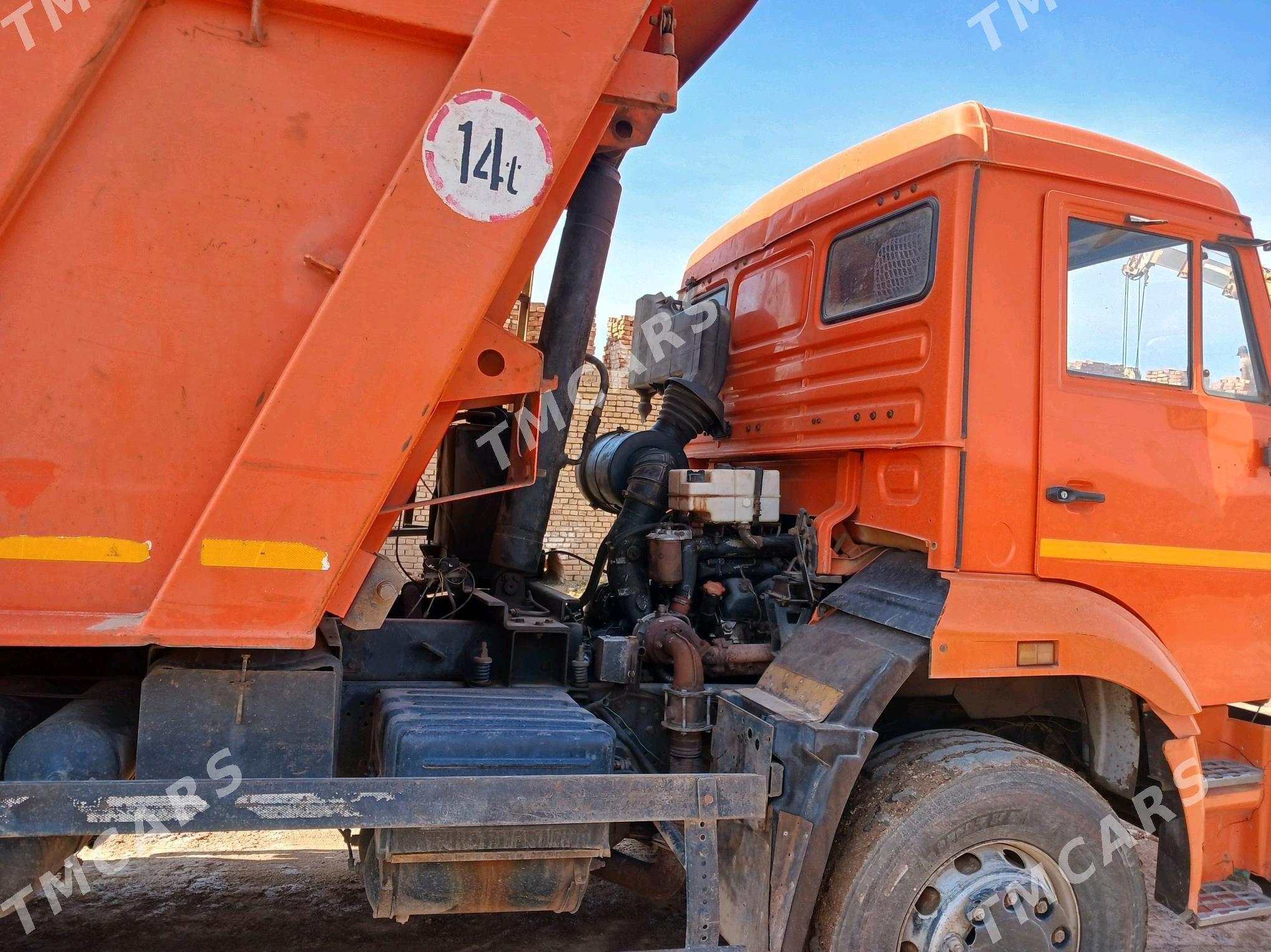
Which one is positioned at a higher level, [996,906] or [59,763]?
[59,763]

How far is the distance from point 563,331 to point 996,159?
1688mm

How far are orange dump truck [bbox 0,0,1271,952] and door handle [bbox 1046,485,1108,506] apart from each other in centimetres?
4

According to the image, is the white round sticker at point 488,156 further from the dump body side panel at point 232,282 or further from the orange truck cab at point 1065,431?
the orange truck cab at point 1065,431

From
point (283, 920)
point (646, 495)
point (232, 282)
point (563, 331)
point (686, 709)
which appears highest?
point (563, 331)

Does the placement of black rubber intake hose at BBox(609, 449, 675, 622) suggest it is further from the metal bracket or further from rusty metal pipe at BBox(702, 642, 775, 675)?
the metal bracket

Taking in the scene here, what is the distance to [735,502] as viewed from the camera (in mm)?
3590

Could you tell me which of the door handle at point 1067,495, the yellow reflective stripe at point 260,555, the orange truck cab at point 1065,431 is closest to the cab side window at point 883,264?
the orange truck cab at point 1065,431

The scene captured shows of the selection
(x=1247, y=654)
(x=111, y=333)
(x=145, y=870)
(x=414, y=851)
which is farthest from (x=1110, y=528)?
(x=145, y=870)

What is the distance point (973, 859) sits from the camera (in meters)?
2.82

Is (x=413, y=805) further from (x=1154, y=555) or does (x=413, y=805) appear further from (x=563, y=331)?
(x=1154, y=555)

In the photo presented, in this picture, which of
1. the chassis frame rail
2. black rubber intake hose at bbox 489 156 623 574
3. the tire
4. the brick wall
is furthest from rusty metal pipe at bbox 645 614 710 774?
the brick wall

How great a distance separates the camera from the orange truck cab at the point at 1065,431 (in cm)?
286

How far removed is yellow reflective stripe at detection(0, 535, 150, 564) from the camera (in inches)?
82.4

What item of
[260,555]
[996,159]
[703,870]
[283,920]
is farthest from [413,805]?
[996,159]
